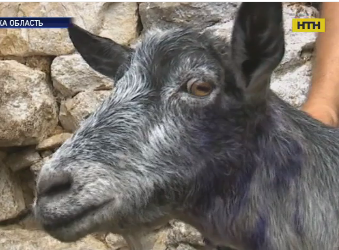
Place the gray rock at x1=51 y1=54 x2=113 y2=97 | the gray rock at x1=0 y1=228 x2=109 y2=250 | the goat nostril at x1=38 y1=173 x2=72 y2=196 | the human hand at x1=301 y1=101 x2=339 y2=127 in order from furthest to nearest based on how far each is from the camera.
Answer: the gray rock at x1=51 y1=54 x2=113 y2=97
the gray rock at x1=0 y1=228 x2=109 y2=250
the human hand at x1=301 y1=101 x2=339 y2=127
the goat nostril at x1=38 y1=173 x2=72 y2=196

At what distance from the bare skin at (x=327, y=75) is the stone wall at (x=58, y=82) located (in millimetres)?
287

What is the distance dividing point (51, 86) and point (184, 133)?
1.73 meters

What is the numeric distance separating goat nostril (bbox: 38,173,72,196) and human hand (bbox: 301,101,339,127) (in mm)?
964

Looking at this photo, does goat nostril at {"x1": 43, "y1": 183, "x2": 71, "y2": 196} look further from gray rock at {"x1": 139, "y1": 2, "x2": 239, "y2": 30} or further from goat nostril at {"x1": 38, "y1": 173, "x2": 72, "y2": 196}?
gray rock at {"x1": 139, "y1": 2, "x2": 239, "y2": 30}

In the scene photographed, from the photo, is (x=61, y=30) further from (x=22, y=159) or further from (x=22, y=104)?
(x=22, y=159)

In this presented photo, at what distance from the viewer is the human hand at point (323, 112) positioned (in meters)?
1.71

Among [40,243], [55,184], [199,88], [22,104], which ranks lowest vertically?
[40,243]

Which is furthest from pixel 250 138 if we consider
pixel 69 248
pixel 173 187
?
pixel 69 248

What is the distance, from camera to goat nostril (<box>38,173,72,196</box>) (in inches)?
36.8

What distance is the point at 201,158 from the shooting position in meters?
1.03

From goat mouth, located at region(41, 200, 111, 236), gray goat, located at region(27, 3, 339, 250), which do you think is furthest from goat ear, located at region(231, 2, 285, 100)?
goat mouth, located at region(41, 200, 111, 236)

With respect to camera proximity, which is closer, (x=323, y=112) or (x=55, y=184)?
(x=55, y=184)

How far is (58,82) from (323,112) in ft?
4.27

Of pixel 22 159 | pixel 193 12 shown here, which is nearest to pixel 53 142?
pixel 22 159
